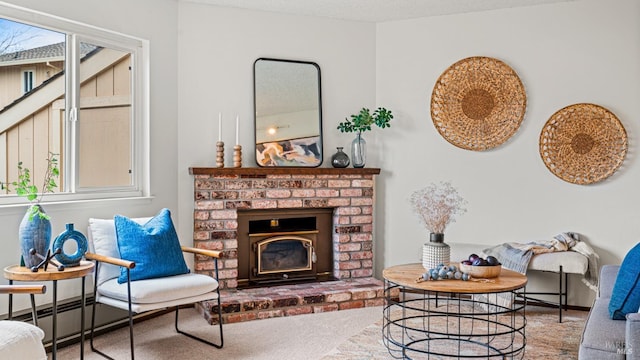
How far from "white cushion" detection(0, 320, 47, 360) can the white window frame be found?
1.32 m

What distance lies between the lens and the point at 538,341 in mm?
3750

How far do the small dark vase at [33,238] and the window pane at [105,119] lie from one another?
0.85m

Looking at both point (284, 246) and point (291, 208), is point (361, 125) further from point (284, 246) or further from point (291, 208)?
point (284, 246)

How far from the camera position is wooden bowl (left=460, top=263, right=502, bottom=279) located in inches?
→ 129

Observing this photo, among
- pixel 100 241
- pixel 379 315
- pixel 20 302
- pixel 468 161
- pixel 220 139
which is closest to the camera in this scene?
pixel 20 302

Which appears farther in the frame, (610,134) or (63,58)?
(610,134)

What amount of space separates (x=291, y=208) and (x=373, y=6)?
1.81 m

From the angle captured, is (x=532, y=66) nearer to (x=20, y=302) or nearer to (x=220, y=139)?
(x=220, y=139)

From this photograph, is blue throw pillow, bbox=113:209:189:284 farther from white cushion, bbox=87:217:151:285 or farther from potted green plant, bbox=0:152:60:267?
potted green plant, bbox=0:152:60:267

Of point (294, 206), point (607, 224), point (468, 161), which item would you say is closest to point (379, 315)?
point (294, 206)

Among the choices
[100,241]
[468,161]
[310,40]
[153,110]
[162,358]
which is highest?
[310,40]

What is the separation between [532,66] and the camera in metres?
4.80

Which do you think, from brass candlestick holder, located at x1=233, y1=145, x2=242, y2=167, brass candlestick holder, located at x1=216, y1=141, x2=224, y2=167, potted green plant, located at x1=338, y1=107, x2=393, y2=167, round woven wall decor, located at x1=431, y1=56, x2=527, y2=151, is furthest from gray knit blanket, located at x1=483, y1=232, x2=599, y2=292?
brass candlestick holder, located at x1=216, y1=141, x2=224, y2=167

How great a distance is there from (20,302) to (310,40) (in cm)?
308
